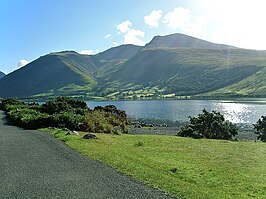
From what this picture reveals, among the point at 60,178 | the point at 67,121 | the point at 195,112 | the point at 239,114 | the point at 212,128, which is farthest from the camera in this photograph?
the point at 195,112

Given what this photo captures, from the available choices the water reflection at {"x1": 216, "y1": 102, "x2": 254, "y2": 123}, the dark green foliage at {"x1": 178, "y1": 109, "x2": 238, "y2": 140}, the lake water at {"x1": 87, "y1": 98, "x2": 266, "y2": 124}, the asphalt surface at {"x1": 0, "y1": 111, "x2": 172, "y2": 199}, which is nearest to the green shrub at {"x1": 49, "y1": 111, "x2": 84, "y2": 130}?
the asphalt surface at {"x1": 0, "y1": 111, "x2": 172, "y2": 199}

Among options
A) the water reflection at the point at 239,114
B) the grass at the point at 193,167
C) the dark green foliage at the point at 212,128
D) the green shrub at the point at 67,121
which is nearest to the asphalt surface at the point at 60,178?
the grass at the point at 193,167

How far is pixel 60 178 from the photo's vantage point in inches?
554

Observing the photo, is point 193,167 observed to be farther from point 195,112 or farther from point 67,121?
point 195,112

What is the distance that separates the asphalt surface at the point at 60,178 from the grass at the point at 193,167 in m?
0.82

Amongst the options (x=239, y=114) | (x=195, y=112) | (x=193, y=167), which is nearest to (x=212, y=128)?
(x=193, y=167)

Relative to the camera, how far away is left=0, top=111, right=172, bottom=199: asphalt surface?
466 inches

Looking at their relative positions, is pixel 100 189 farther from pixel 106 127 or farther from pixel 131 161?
pixel 106 127

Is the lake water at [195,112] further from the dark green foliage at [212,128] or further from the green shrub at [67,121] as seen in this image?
the green shrub at [67,121]

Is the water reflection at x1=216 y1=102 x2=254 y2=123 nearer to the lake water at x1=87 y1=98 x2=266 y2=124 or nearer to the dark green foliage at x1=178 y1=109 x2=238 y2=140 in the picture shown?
the lake water at x1=87 y1=98 x2=266 y2=124

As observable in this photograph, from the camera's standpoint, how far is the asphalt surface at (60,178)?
11.8 metres

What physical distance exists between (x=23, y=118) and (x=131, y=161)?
2569 cm

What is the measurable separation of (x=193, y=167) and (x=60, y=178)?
6911 millimetres

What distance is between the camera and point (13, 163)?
1755cm
